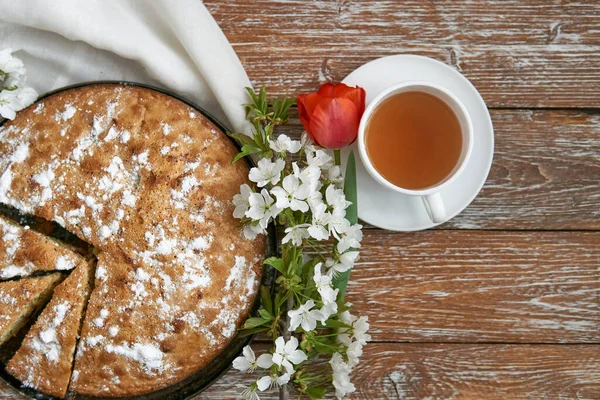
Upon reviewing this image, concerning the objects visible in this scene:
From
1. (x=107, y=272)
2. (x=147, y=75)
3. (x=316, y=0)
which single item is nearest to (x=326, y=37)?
(x=316, y=0)

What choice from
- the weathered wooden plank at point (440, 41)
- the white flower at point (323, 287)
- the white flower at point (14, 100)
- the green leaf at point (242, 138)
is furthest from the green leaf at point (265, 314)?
the white flower at point (14, 100)

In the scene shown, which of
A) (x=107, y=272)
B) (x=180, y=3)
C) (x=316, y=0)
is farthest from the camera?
(x=316, y=0)

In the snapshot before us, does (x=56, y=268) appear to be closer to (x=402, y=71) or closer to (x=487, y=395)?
(x=402, y=71)

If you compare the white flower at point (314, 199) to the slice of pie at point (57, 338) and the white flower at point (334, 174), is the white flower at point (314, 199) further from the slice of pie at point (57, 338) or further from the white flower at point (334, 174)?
the slice of pie at point (57, 338)

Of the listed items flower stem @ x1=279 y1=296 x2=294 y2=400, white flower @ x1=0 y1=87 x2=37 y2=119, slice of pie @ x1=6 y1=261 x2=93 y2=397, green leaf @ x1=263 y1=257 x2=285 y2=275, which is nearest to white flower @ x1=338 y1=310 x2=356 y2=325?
flower stem @ x1=279 y1=296 x2=294 y2=400

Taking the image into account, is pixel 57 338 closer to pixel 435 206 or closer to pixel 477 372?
pixel 435 206

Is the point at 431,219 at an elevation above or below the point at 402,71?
below

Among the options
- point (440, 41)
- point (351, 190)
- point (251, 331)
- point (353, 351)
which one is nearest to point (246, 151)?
point (351, 190)
